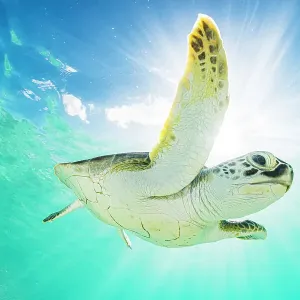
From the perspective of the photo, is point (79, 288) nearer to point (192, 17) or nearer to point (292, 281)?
point (292, 281)

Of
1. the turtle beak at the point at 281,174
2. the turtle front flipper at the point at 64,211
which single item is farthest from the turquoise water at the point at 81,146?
the turtle beak at the point at 281,174

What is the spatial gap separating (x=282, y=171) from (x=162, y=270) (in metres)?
38.3

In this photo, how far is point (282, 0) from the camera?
7.44 m

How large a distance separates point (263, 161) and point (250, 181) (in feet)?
0.61

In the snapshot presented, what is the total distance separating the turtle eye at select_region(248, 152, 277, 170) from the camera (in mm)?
2328

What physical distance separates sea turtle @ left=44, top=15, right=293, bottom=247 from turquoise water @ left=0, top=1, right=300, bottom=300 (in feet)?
20.3

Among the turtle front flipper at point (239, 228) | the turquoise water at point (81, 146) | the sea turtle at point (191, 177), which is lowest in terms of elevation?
the turquoise water at point (81, 146)

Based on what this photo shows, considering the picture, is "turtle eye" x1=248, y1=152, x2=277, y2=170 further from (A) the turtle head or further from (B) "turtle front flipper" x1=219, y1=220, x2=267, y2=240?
(B) "turtle front flipper" x1=219, y1=220, x2=267, y2=240

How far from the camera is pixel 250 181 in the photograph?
237 centimetres

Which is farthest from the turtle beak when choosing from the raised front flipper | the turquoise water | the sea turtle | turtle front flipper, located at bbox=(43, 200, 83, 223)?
the turquoise water

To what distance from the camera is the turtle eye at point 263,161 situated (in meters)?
2.33

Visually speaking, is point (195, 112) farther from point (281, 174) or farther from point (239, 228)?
point (239, 228)

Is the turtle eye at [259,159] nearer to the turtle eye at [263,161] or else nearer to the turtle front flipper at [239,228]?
the turtle eye at [263,161]

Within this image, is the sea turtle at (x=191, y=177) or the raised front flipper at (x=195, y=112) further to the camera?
the sea turtle at (x=191, y=177)
